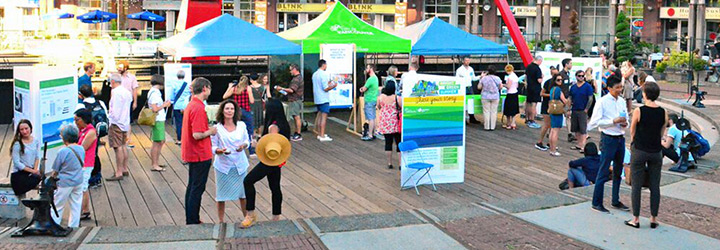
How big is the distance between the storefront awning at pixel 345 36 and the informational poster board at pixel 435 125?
6.51 m

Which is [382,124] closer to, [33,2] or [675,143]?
[675,143]

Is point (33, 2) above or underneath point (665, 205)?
above

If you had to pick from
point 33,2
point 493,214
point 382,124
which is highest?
point 33,2

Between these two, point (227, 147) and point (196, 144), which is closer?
point (196, 144)

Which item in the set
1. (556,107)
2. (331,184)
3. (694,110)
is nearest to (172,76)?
(331,184)

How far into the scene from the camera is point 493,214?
834cm

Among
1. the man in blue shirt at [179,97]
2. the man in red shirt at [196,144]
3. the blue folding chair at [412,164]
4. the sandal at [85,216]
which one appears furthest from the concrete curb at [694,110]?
the sandal at [85,216]

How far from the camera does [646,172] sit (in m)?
7.61

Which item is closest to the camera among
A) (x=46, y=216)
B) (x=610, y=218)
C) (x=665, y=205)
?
(x=46, y=216)

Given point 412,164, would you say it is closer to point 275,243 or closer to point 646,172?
point 646,172

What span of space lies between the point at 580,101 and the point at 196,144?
309 inches

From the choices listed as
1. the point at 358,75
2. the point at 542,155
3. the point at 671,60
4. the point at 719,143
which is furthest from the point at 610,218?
the point at 671,60

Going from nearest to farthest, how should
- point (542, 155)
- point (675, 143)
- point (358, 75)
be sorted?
point (675, 143) → point (542, 155) → point (358, 75)

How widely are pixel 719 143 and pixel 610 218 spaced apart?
6.51 meters
